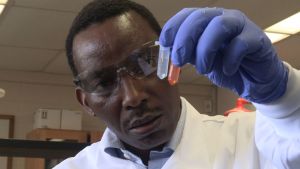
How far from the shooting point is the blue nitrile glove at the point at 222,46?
72 cm

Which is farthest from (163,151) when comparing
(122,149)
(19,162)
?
(19,162)

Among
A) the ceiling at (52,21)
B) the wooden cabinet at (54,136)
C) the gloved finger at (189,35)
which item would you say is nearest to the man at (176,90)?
the gloved finger at (189,35)

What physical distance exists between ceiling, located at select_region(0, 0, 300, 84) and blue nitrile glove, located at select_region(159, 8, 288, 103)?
235cm

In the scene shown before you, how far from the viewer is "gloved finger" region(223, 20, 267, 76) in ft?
2.36

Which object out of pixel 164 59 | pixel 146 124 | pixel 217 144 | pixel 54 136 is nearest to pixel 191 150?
pixel 217 144

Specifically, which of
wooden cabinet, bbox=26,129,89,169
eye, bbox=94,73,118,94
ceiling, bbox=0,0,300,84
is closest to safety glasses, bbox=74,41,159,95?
eye, bbox=94,73,118,94

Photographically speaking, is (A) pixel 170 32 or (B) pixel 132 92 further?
(B) pixel 132 92

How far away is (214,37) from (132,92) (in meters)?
0.39

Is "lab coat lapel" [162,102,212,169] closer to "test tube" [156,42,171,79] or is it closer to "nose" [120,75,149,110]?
"nose" [120,75,149,110]

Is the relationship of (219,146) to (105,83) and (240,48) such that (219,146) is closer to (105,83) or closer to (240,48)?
(105,83)

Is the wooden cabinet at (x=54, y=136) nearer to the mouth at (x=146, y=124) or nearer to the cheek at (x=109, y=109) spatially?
the cheek at (x=109, y=109)

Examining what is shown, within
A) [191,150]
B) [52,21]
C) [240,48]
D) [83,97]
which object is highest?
[52,21]

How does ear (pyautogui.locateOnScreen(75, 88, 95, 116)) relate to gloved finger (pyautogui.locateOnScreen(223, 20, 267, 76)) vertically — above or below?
below

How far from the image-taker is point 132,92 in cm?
107
